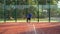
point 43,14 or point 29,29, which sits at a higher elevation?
point 43,14

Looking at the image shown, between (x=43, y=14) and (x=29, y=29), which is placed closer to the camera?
(x=29, y=29)

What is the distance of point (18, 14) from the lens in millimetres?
27359

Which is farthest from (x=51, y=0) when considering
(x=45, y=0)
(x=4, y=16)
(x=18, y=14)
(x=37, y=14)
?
(x=4, y=16)

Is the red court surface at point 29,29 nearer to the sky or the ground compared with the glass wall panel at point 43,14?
nearer to the ground

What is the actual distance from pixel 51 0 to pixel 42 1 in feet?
4.17

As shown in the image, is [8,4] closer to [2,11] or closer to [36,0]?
[2,11]

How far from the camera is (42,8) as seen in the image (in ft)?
90.3

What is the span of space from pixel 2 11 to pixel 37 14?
479 centimetres

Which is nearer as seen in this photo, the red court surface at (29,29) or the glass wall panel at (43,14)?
the red court surface at (29,29)

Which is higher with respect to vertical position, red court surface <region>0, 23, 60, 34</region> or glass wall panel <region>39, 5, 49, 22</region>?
glass wall panel <region>39, 5, 49, 22</region>

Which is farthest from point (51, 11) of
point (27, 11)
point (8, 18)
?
point (8, 18)

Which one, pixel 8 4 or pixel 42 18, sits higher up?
pixel 8 4

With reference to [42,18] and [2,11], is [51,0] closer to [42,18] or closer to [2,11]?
[42,18]

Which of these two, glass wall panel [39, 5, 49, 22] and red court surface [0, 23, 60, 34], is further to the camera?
glass wall panel [39, 5, 49, 22]
